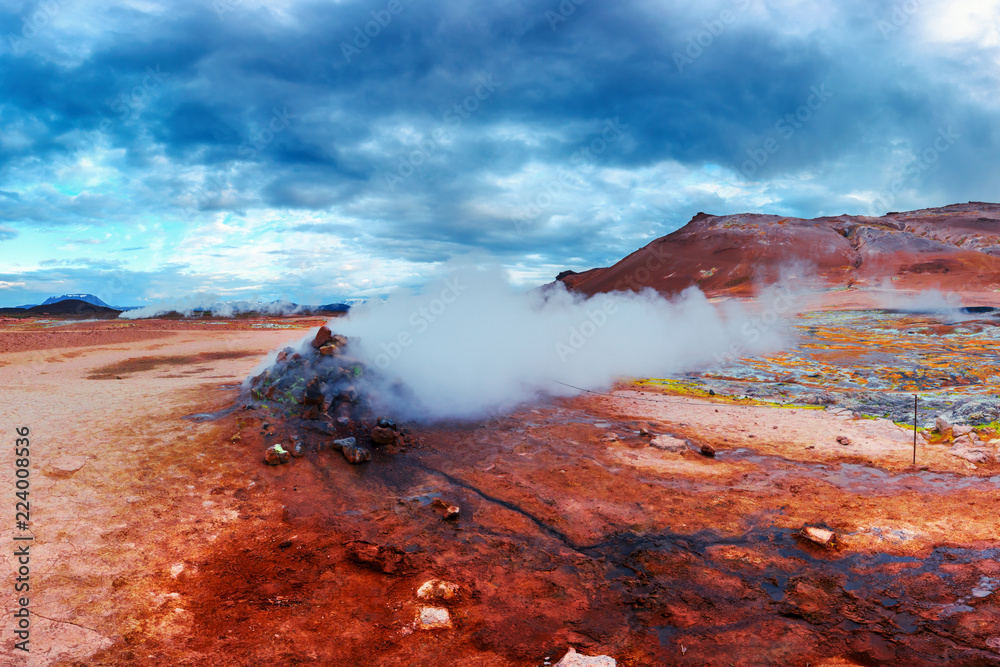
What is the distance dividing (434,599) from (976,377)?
1563 cm

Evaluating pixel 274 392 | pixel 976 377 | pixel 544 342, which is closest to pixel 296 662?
pixel 274 392

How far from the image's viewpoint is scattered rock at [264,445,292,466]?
22.2ft

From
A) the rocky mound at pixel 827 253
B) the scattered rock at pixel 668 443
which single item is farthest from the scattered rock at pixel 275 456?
the rocky mound at pixel 827 253

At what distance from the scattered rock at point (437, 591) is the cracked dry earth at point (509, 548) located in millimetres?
81

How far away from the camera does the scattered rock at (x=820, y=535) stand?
499 cm

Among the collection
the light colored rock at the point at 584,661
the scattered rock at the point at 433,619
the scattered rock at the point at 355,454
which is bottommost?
the light colored rock at the point at 584,661

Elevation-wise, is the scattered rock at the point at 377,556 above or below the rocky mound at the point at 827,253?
below

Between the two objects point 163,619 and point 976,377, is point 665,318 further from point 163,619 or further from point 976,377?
point 163,619

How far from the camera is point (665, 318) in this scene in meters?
21.0

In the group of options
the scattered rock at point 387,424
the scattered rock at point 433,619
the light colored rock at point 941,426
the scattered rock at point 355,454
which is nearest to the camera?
the scattered rock at point 433,619

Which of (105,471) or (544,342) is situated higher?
(544,342)

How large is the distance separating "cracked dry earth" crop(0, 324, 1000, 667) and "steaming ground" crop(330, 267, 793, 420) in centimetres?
222

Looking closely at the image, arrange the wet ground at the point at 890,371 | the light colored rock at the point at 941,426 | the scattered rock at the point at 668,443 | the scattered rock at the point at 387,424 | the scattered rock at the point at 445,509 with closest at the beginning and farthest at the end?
the scattered rock at the point at 445,509
the scattered rock at the point at 668,443
the scattered rock at the point at 387,424
the light colored rock at the point at 941,426
the wet ground at the point at 890,371

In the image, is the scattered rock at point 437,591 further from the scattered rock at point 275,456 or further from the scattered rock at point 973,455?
the scattered rock at point 973,455
